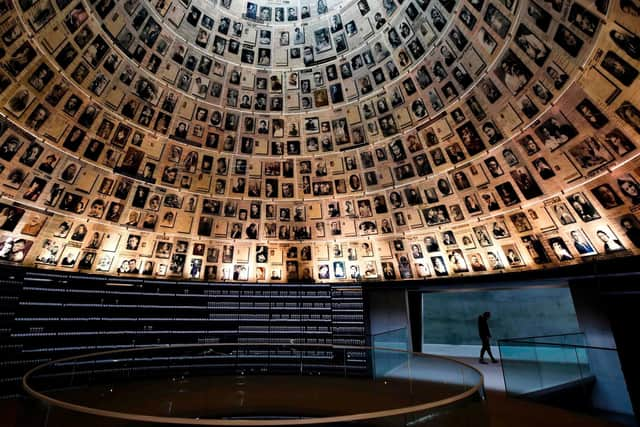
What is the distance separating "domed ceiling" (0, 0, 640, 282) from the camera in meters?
8.81

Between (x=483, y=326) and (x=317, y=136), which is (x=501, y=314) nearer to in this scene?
(x=483, y=326)

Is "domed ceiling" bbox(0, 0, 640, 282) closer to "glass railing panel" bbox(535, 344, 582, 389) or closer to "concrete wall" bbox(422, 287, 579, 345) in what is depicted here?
"glass railing panel" bbox(535, 344, 582, 389)

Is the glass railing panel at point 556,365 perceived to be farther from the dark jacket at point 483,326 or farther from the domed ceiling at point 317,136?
the dark jacket at point 483,326

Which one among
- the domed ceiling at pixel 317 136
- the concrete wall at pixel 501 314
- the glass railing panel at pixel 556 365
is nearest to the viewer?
the glass railing panel at pixel 556 365

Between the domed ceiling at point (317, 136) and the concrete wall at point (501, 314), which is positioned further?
the concrete wall at point (501, 314)

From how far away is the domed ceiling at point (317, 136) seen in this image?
881 centimetres

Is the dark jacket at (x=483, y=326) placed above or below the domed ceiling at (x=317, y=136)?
→ below

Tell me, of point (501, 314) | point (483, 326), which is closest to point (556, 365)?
point (483, 326)

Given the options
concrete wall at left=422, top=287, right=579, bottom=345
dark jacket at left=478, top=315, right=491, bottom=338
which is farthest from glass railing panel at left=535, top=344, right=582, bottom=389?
concrete wall at left=422, top=287, right=579, bottom=345

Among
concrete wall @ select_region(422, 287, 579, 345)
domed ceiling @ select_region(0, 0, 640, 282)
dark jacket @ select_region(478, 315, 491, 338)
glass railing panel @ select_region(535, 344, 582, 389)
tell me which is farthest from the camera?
concrete wall @ select_region(422, 287, 579, 345)

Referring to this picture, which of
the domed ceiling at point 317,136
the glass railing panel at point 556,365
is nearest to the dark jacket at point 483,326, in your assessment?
the domed ceiling at point 317,136

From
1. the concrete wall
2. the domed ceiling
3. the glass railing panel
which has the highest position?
the domed ceiling

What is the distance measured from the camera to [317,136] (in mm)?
14492

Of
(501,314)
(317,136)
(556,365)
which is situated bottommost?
(556,365)
